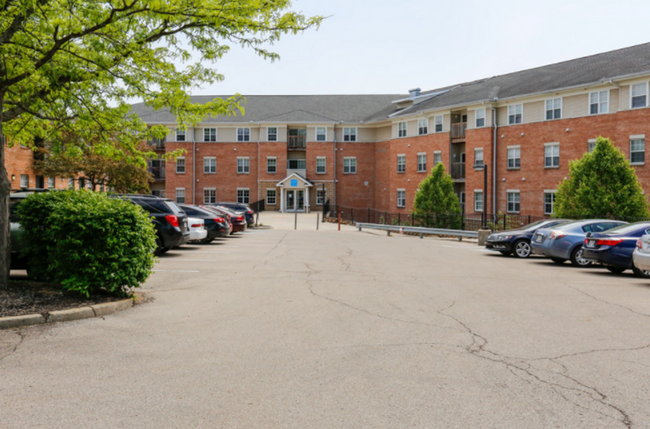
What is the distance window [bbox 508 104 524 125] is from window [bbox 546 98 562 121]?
2.09 m

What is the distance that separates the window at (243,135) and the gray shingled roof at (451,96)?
0.96m

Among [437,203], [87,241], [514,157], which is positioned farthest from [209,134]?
[87,241]

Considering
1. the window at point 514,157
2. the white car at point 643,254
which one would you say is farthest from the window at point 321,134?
the white car at point 643,254

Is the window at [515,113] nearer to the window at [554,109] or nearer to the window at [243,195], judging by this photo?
the window at [554,109]

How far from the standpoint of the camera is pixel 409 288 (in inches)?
427

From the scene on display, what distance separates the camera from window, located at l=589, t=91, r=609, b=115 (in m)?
35.2

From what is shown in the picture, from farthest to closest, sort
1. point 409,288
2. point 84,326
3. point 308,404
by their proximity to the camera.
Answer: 1. point 409,288
2. point 84,326
3. point 308,404

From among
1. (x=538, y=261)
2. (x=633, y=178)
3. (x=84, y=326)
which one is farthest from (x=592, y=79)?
(x=84, y=326)

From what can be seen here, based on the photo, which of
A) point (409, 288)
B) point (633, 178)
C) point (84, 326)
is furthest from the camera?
point (633, 178)

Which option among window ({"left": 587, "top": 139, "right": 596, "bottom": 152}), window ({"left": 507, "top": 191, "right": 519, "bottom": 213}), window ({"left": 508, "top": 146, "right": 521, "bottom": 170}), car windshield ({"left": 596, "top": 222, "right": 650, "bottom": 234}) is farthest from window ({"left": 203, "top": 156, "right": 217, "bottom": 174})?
car windshield ({"left": 596, "top": 222, "right": 650, "bottom": 234})

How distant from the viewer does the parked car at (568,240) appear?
1619 cm

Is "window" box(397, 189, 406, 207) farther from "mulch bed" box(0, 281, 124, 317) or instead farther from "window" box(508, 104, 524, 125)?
"mulch bed" box(0, 281, 124, 317)

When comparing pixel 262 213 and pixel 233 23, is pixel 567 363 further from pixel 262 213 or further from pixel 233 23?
pixel 262 213

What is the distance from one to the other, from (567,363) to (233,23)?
22.2 ft
